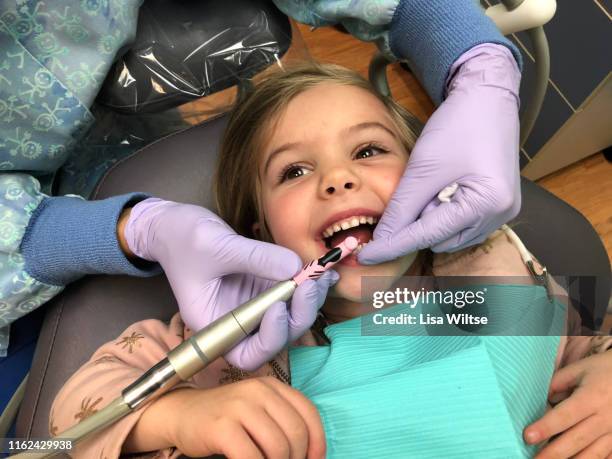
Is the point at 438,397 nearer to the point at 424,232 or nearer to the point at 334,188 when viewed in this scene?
the point at 424,232

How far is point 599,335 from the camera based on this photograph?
91cm

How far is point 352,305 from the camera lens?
3.17 ft

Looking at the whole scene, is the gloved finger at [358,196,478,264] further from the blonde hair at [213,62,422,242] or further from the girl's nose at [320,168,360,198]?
the blonde hair at [213,62,422,242]

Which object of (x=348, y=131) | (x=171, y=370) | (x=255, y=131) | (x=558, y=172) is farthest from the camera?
(x=558, y=172)

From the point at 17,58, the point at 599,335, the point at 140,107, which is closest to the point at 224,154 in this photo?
the point at 140,107

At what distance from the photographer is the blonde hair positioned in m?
1.04

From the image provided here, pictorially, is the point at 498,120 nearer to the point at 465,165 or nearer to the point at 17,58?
the point at 465,165

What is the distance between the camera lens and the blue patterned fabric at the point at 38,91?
2.97ft

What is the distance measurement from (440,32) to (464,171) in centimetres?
31

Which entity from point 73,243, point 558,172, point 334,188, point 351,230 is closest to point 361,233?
point 351,230

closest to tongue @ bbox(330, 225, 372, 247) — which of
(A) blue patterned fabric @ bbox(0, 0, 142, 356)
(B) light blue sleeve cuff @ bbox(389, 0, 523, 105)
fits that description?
(B) light blue sleeve cuff @ bbox(389, 0, 523, 105)

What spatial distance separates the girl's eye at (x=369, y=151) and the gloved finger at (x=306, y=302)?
0.78ft

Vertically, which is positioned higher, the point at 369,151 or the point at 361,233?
the point at 369,151

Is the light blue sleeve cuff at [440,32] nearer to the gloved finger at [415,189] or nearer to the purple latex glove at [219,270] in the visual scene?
the gloved finger at [415,189]
